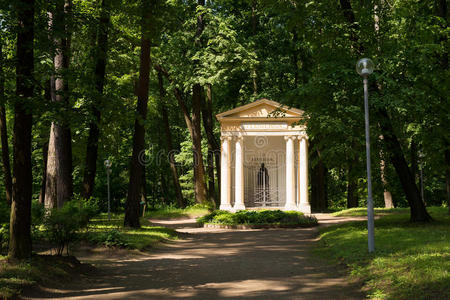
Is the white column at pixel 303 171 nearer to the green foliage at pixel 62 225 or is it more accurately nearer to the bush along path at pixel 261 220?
the bush along path at pixel 261 220

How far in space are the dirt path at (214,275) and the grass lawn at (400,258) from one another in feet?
1.27

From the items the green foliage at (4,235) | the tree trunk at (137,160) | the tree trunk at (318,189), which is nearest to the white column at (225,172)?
the tree trunk at (318,189)

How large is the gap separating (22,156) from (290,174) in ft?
68.3

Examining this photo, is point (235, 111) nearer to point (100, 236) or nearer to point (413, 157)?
point (413, 157)

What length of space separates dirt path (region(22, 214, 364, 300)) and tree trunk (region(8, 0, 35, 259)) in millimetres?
1198

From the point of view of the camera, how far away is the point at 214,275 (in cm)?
918

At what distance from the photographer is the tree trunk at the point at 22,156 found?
841 centimetres

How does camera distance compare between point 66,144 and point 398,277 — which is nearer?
point 398,277

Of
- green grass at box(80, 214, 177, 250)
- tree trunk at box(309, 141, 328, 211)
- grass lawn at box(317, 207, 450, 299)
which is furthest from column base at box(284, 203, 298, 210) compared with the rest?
grass lawn at box(317, 207, 450, 299)

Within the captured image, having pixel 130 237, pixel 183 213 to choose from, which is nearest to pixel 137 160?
pixel 130 237

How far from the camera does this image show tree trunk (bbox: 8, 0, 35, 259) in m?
8.41

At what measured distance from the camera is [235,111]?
2795cm

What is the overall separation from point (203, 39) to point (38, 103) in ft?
68.0

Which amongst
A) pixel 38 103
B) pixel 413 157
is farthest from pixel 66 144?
pixel 413 157
